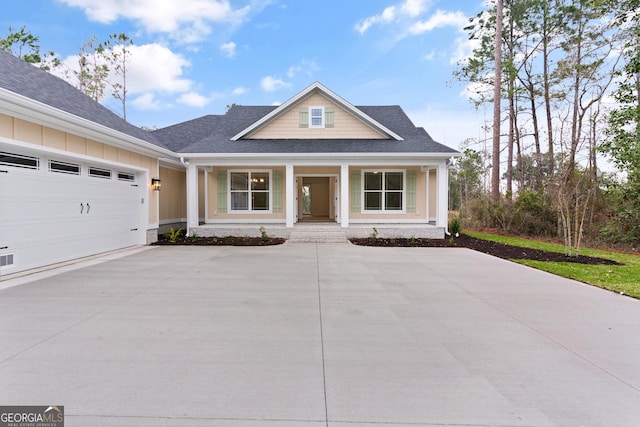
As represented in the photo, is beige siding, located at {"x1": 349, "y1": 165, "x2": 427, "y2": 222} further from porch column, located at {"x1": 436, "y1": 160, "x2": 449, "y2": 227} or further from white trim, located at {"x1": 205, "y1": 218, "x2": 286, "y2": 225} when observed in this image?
white trim, located at {"x1": 205, "y1": 218, "x2": 286, "y2": 225}

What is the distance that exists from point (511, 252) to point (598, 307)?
517 centimetres

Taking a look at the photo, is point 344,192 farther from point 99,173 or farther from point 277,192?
point 99,173

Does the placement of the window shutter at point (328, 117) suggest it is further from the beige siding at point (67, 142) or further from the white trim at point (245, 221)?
the beige siding at point (67, 142)

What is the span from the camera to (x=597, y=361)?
283 centimetres

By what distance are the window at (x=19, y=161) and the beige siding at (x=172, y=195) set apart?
18.4 ft

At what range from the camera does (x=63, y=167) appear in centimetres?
688

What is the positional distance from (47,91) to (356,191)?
10232 mm

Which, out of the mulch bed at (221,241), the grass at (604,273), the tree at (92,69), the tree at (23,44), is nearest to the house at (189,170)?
the mulch bed at (221,241)

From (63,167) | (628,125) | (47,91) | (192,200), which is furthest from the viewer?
(192,200)

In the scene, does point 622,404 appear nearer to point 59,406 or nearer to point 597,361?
point 597,361

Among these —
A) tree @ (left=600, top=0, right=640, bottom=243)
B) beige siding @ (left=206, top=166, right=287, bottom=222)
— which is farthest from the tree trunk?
beige siding @ (left=206, top=166, right=287, bottom=222)

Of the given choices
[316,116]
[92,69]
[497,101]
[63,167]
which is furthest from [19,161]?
[92,69]

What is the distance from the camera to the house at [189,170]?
596 cm

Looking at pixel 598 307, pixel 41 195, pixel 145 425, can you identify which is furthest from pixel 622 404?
pixel 41 195
